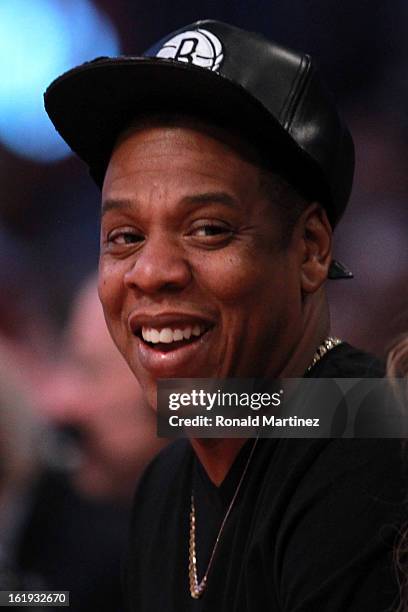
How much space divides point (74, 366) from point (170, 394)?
1.30 feet

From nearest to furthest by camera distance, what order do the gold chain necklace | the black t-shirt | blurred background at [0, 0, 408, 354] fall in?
the black t-shirt < the gold chain necklace < blurred background at [0, 0, 408, 354]

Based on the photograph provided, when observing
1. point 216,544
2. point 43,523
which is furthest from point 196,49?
point 43,523

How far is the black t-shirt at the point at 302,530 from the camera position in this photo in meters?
0.92

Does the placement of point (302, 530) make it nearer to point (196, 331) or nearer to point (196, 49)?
point (196, 331)

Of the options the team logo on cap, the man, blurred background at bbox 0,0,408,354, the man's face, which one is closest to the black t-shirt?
the man

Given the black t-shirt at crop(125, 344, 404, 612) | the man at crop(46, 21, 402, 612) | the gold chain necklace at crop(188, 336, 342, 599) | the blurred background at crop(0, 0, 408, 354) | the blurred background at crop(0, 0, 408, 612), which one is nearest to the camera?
the black t-shirt at crop(125, 344, 404, 612)

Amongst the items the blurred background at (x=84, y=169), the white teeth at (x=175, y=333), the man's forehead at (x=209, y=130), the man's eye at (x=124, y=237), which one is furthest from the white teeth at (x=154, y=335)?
the blurred background at (x=84, y=169)

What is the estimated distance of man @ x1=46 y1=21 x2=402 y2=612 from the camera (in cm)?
105

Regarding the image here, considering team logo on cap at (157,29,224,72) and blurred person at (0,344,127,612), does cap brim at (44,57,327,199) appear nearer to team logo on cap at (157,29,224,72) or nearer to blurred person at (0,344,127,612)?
team logo on cap at (157,29,224,72)

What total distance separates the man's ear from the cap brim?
3 centimetres

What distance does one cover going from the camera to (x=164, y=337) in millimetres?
1123

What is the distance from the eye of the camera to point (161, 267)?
A: 3.55 feet

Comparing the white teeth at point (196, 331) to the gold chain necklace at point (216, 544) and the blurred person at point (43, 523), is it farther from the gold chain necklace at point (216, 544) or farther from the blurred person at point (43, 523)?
the blurred person at point (43, 523)

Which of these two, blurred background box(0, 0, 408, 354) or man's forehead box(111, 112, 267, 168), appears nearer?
man's forehead box(111, 112, 267, 168)
